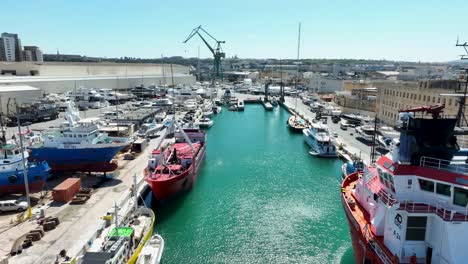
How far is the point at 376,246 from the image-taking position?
14609mm

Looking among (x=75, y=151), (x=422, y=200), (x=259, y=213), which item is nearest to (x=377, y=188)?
(x=422, y=200)

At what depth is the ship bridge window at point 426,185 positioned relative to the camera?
528 inches

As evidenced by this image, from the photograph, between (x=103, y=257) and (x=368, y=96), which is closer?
(x=103, y=257)

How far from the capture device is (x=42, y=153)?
29250mm

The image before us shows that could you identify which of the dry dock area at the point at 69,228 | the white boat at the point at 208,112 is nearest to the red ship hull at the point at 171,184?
the dry dock area at the point at 69,228

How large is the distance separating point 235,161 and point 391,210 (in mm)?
26619

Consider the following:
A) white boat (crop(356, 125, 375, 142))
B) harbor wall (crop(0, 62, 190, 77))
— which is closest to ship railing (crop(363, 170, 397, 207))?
white boat (crop(356, 125, 375, 142))

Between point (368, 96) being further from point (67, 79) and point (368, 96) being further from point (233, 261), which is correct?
point (67, 79)

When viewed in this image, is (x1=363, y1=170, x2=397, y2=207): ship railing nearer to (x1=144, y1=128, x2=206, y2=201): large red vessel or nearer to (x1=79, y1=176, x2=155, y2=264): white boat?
(x1=79, y1=176, x2=155, y2=264): white boat

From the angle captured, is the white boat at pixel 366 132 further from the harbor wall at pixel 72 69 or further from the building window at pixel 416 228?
the harbor wall at pixel 72 69

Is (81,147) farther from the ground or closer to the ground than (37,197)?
farther from the ground

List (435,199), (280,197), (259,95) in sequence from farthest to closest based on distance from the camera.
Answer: (259,95), (280,197), (435,199)

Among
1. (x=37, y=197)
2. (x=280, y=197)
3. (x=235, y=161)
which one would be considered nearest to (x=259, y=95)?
(x=235, y=161)

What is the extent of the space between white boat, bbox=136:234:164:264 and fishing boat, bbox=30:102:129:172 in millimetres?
12540
